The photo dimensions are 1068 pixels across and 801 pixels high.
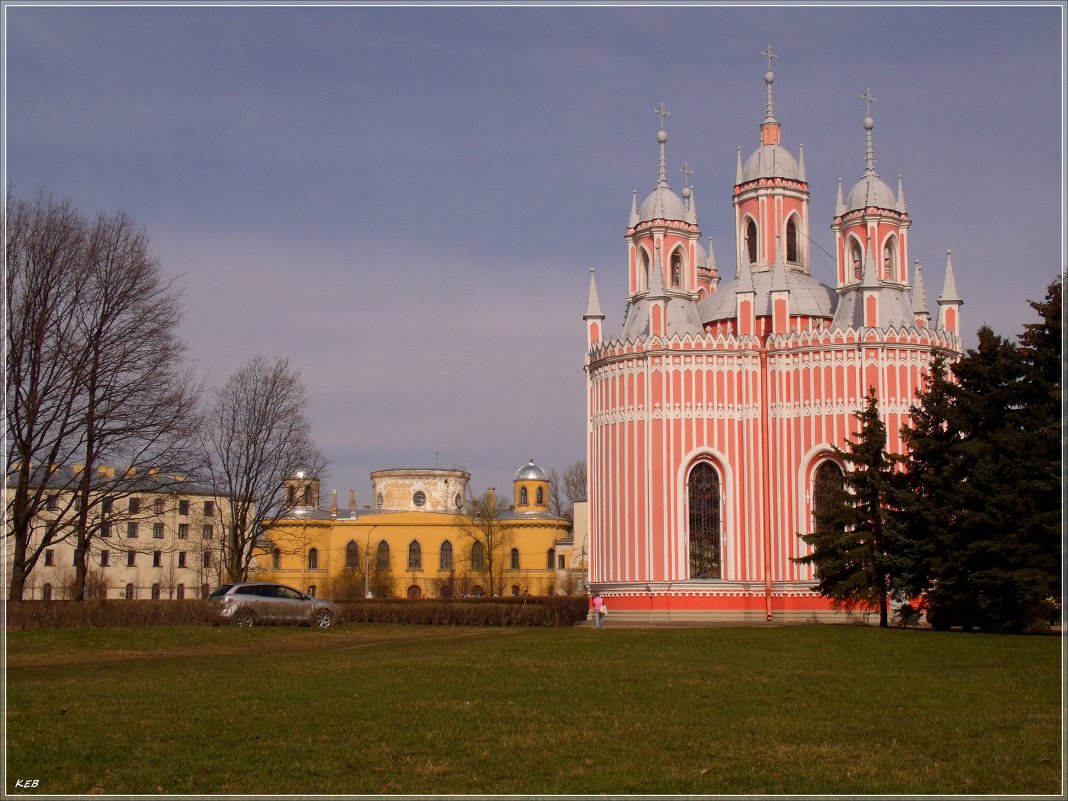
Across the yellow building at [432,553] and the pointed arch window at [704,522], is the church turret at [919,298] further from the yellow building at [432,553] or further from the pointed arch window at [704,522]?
the yellow building at [432,553]

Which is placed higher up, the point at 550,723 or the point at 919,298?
the point at 919,298

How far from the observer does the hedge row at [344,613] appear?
28.8m

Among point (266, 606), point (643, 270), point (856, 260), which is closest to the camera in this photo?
point (266, 606)

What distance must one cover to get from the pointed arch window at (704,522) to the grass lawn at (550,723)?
66.3ft

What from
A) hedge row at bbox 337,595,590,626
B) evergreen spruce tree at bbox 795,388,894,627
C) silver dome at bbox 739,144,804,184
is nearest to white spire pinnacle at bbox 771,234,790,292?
silver dome at bbox 739,144,804,184

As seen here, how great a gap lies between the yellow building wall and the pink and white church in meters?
49.5

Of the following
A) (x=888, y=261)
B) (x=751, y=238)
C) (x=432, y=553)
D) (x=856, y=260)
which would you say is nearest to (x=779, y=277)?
(x=856, y=260)

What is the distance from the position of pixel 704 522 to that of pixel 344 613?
13.2 meters

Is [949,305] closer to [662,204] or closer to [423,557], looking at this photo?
[662,204]

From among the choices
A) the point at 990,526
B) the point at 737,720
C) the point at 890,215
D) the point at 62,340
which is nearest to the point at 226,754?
the point at 737,720

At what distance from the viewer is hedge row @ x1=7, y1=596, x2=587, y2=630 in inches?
1133

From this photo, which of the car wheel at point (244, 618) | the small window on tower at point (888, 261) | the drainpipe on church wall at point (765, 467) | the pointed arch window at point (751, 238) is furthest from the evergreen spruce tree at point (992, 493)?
the pointed arch window at point (751, 238)

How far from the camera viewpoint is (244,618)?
104 feet

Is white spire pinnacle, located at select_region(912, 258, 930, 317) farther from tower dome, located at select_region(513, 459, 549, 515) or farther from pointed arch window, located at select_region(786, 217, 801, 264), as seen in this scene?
tower dome, located at select_region(513, 459, 549, 515)
